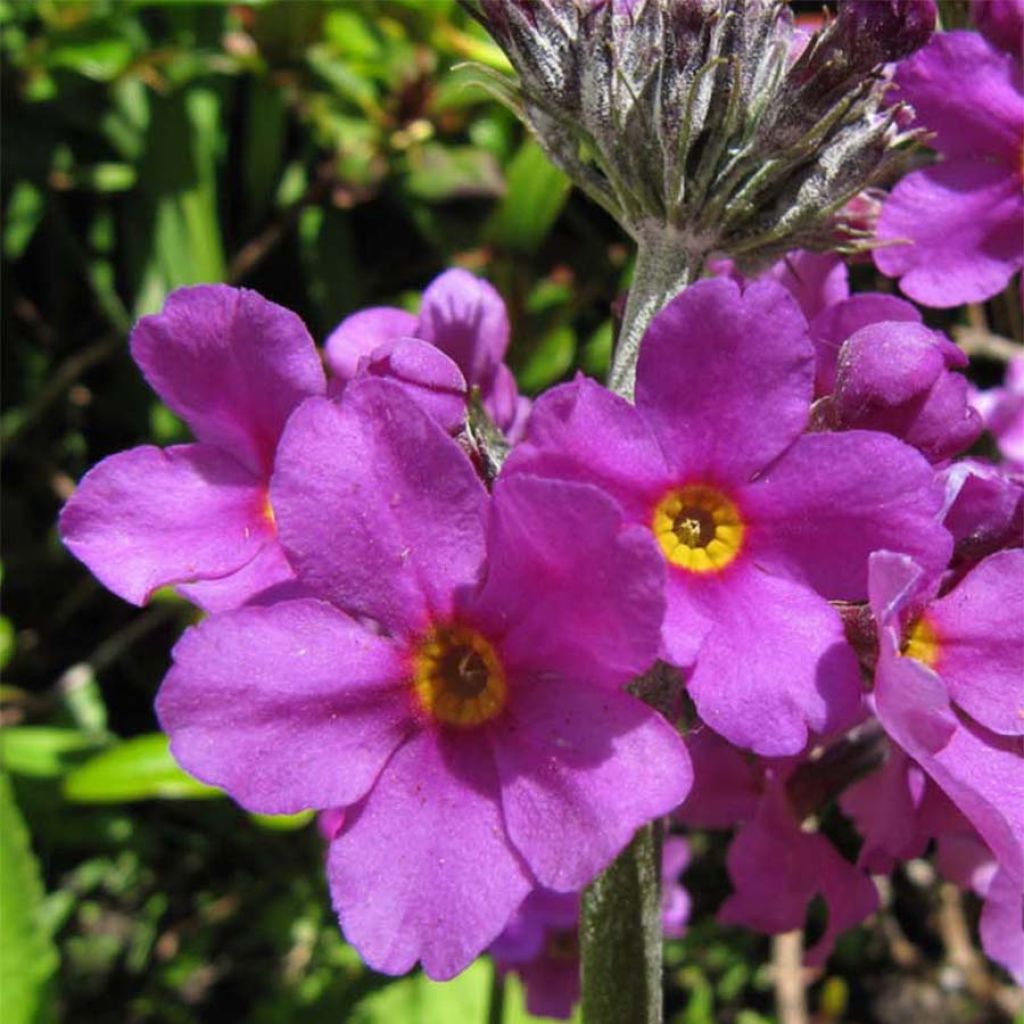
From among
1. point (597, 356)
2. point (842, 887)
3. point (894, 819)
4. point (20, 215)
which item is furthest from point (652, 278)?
point (20, 215)

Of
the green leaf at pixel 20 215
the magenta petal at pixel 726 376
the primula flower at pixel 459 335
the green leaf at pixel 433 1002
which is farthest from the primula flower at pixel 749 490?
the green leaf at pixel 20 215

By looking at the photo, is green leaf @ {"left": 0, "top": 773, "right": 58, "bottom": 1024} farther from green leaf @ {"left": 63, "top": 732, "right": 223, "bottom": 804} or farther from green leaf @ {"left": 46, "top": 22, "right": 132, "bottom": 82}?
green leaf @ {"left": 46, "top": 22, "right": 132, "bottom": 82}

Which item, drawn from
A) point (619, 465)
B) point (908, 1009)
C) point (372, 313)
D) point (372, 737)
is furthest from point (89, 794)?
point (908, 1009)

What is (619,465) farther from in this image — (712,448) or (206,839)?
(206,839)

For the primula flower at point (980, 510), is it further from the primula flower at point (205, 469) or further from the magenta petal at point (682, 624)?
the primula flower at point (205, 469)

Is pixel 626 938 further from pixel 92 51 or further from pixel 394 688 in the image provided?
pixel 92 51

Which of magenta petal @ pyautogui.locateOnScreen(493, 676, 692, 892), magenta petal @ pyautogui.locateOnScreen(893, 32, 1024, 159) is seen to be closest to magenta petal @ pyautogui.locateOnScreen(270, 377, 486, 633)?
magenta petal @ pyautogui.locateOnScreen(493, 676, 692, 892)
